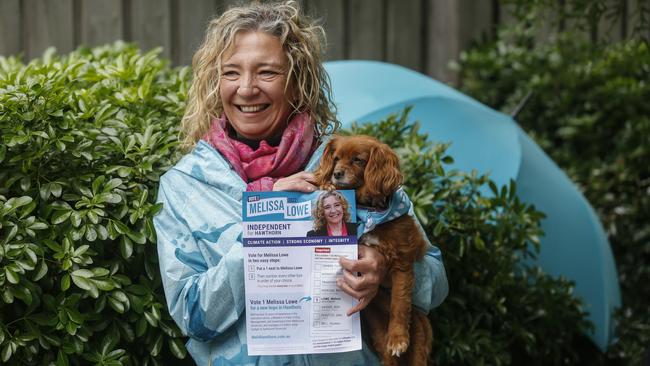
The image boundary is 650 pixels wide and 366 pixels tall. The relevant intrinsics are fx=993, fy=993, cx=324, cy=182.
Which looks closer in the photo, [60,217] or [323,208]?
[323,208]

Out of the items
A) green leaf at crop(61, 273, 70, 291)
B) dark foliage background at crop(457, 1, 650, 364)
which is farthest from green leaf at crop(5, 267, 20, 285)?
dark foliage background at crop(457, 1, 650, 364)

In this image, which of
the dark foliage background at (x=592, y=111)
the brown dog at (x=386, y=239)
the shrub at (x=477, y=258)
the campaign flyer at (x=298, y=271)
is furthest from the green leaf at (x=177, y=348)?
the dark foliage background at (x=592, y=111)

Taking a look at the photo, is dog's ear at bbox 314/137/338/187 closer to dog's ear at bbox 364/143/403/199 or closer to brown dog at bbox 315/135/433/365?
brown dog at bbox 315/135/433/365

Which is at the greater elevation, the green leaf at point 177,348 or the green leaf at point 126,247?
the green leaf at point 126,247

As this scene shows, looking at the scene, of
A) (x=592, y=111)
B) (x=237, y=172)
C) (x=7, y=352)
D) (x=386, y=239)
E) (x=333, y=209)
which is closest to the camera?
(x=333, y=209)

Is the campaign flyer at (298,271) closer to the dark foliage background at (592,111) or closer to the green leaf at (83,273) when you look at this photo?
the green leaf at (83,273)

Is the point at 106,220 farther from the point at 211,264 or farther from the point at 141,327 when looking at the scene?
the point at 211,264

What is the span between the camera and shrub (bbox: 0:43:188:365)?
317 cm

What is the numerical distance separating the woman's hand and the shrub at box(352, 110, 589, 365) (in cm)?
113

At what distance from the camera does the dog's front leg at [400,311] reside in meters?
2.81

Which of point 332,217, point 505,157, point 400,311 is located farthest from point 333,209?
point 505,157

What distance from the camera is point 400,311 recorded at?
2840mm

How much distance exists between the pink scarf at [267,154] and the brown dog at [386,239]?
19 cm

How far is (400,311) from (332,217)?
356mm
